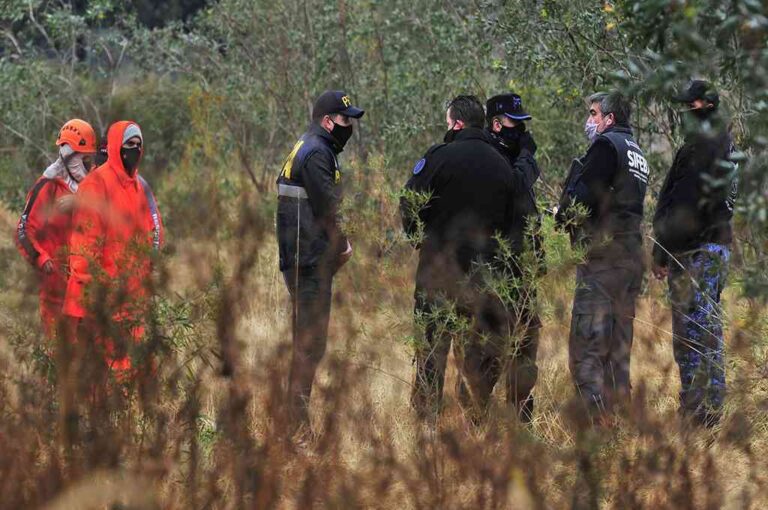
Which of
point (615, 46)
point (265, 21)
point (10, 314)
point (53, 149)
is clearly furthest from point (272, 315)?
point (53, 149)

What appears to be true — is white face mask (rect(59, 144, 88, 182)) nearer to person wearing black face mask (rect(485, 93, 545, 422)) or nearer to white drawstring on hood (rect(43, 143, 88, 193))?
white drawstring on hood (rect(43, 143, 88, 193))

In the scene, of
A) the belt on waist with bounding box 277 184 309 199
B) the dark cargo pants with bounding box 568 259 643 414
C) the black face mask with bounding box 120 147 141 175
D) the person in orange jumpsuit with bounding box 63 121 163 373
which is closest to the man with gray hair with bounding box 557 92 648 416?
the dark cargo pants with bounding box 568 259 643 414

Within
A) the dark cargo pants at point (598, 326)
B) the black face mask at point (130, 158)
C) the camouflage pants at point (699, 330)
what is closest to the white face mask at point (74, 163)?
the black face mask at point (130, 158)

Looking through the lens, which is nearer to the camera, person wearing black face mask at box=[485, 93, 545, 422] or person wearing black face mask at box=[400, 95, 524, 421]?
person wearing black face mask at box=[485, 93, 545, 422]

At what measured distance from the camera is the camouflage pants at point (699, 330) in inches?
259

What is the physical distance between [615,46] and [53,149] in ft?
35.4

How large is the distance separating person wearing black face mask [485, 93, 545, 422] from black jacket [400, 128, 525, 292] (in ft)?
0.59

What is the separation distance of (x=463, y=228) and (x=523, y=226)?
0.45 meters

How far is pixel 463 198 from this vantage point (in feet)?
23.1

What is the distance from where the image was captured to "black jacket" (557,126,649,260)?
7000 millimetres

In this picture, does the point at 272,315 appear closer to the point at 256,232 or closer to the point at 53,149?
the point at 256,232

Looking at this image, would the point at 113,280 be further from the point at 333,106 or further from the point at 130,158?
the point at 333,106

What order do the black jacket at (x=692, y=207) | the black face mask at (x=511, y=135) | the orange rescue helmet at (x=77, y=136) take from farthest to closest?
1. the black face mask at (x=511, y=135)
2. the orange rescue helmet at (x=77, y=136)
3. the black jacket at (x=692, y=207)

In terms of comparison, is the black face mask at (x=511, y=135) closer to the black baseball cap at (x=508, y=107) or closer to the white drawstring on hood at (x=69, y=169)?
the black baseball cap at (x=508, y=107)
